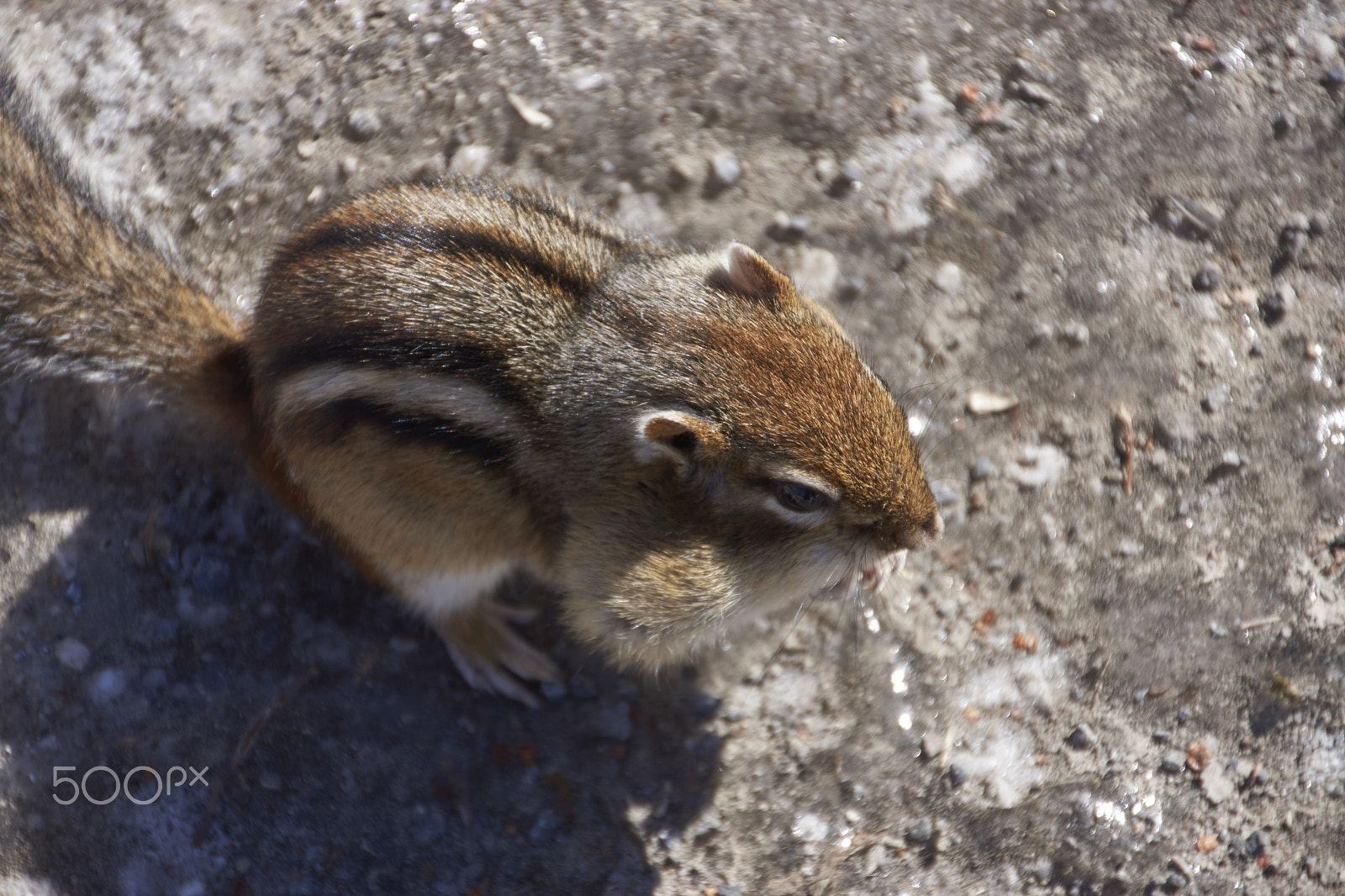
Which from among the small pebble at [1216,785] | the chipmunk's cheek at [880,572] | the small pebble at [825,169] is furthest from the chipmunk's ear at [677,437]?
the small pebble at [1216,785]

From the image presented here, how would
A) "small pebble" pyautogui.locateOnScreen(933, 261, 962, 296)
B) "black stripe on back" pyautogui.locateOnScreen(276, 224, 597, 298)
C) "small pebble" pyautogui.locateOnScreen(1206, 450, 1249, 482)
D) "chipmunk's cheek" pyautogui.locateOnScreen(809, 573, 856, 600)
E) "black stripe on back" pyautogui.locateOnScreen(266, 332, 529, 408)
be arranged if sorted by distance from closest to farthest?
"black stripe on back" pyautogui.locateOnScreen(266, 332, 529, 408) → "black stripe on back" pyautogui.locateOnScreen(276, 224, 597, 298) → "chipmunk's cheek" pyautogui.locateOnScreen(809, 573, 856, 600) → "small pebble" pyautogui.locateOnScreen(1206, 450, 1249, 482) → "small pebble" pyautogui.locateOnScreen(933, 261, 962, 296)

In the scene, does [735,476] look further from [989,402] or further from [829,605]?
[989,402]

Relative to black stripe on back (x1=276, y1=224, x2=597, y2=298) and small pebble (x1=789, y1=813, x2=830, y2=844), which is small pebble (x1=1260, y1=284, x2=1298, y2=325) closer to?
small pebble (x1=789, y1=813, x2=830, y2=844)

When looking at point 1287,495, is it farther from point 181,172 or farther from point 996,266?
point 181,172

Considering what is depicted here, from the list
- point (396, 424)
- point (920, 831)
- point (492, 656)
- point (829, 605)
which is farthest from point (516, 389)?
point (920, 831)

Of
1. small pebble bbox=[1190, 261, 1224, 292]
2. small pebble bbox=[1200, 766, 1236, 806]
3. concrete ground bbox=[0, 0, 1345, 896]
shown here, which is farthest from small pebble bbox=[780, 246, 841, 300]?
small pebble bbox=[1200, 766, 1236, 806]

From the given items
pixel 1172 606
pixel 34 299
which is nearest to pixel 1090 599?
pixel 1172 606

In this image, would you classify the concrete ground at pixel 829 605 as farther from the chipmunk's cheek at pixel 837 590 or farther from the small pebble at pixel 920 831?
the chipmunk's cheek at pixel 837 590
